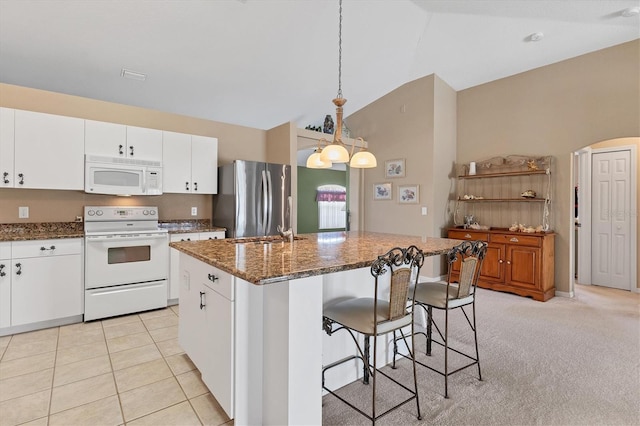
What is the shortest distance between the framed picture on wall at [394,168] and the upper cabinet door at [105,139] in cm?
413

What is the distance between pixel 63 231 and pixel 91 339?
1.46 meters

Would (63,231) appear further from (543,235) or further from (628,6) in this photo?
(628,6)

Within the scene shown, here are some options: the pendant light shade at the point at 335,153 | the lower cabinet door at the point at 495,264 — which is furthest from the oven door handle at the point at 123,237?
the lower cabinet door at the point at 495,264

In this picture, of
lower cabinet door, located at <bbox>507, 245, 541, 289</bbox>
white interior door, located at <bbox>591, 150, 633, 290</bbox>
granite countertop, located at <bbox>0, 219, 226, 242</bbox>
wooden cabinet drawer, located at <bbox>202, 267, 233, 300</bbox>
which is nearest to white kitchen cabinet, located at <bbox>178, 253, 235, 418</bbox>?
wooden cabinet drawer, located at <bbox>202, 267, 233, 300</bbox>

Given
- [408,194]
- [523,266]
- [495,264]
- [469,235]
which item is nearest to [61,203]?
[408,194]

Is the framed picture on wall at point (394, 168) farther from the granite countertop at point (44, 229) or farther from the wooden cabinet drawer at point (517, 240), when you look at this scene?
the granite countertop at point (44, 229)

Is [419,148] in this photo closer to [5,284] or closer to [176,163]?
[176,163]

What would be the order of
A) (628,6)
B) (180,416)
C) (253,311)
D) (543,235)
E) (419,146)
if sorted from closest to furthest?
(253,311) → (180,416) → (628,6) → (543,235) → (419,146)

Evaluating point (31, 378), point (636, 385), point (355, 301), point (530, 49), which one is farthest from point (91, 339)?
point (530, 49)

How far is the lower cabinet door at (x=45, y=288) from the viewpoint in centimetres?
295

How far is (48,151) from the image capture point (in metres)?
3.25

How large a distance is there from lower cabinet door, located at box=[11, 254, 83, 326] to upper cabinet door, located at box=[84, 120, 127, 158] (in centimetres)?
117

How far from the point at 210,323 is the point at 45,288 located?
2289 mm

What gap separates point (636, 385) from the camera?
2.22 meters
